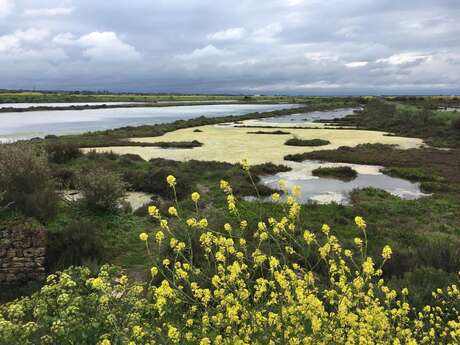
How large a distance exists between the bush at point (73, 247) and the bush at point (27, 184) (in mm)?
1059

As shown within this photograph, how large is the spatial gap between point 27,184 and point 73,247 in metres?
3.22

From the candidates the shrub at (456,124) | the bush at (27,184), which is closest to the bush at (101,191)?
the bush at (27,184)

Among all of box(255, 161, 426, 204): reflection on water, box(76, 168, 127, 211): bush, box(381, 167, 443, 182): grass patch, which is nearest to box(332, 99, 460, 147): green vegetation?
box(381, 167, 443, 182): grass patch

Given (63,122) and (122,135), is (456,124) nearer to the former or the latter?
(122,135)

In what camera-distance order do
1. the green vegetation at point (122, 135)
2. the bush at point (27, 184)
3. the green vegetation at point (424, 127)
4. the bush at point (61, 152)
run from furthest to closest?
the green vegetation at point (424, 127) < the green vegetation at point (122, 135) < the bush at point (61, 152) < the bush at point (27, 184)

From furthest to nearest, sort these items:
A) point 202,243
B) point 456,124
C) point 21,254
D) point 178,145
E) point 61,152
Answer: point 456,124 < point 178,145 < point 61,152 < point 21,254 < point 202,243

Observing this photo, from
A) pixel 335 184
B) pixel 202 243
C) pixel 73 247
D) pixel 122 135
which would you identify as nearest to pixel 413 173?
pixel 335 184

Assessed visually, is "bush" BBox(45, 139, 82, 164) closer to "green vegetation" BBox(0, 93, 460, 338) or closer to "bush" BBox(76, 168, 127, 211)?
"green vegetation" BBox(0, 93, 460, 338)

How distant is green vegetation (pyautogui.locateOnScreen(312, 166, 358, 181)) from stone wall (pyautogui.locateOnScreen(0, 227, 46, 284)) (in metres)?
14.8

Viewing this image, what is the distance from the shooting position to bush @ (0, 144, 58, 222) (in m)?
9.98

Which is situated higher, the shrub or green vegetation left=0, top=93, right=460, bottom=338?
the shrub

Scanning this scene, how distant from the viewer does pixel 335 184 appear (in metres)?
18.5

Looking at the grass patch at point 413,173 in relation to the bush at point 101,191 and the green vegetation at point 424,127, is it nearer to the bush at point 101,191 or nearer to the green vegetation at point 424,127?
the green vegetation at point 424,127

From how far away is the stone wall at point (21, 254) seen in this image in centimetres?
821
